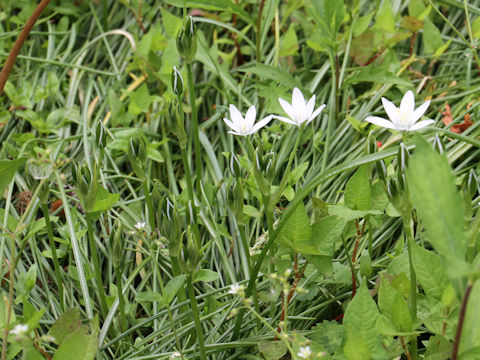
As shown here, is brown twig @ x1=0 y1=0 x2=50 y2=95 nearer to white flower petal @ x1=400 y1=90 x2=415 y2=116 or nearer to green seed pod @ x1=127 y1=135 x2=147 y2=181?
green seed pod @ x1=127 y1=135 x2=147 y2=181

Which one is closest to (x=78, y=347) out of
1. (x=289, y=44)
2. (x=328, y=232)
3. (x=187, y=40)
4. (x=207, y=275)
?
(x=207, y=275)

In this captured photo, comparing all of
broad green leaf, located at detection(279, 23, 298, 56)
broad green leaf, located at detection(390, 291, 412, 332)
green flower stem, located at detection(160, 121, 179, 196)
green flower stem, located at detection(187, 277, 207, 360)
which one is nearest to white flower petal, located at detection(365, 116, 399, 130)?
broad green leaf, located at detection(390, 291, 412, 332)

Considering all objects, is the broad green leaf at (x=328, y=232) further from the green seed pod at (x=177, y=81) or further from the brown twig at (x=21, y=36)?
the brown twig at (x=21, y=36)

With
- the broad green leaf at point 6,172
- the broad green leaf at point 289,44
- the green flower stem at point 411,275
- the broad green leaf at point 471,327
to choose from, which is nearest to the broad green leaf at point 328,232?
the green flower stem at point 411,275

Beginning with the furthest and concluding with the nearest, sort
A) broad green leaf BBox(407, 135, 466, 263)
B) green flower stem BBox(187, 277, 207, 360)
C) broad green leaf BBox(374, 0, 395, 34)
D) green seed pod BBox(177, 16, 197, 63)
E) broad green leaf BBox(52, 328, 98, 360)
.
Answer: broad green leaf BBox(374, 0, 395, 34) → green seed pod BBox(177, 16, 197, 63) → green flower stem BBox(187, 277, 207, 360) → broad green leaf BBox(52, 328, 98, 360) → broad green leaf BBox(407, 135, 466, 263)

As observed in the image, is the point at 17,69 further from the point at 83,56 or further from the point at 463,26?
the point at 463,26

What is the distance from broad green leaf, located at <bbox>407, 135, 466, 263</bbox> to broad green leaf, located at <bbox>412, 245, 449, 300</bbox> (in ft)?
0.58

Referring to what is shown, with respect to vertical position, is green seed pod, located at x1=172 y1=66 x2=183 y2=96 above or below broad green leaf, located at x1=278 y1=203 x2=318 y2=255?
above

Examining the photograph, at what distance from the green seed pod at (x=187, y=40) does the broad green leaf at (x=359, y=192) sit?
0.31 meters

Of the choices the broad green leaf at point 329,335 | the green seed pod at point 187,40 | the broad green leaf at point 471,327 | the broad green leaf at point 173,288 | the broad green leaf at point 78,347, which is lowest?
the broad green leaf at point 329,335

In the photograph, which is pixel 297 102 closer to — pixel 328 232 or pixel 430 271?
pixel 328 232

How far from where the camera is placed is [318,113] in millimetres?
821

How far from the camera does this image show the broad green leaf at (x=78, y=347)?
69 cm

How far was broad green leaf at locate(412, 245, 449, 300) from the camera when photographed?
0.74 m
